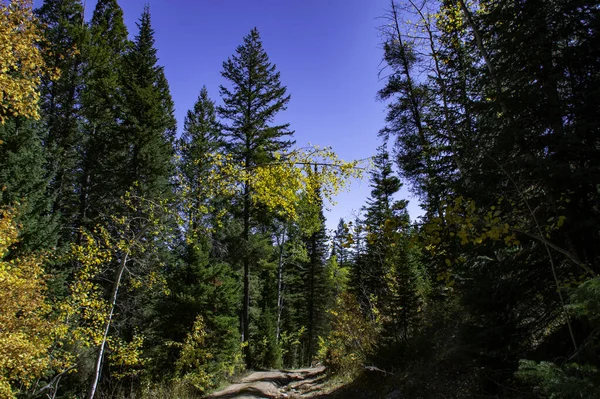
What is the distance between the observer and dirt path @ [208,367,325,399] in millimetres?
10672

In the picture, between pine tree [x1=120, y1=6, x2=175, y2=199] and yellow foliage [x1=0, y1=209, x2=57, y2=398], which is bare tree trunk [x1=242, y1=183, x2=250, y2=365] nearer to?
pine tree [x1=120, y1=6, x2=175, y2=199]

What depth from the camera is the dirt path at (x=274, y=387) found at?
10.7m

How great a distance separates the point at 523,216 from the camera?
488 centimetres

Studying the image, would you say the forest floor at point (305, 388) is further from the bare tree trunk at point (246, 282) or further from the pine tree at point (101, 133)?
the pine tree at point (101, 133)

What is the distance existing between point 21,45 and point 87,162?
1280 centimetres

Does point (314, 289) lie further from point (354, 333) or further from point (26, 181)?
point (26, 181)

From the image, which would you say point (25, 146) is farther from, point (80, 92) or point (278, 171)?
point (278, 171)

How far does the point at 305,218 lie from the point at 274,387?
263 inches

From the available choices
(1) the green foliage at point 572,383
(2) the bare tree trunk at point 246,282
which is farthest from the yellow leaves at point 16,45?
(2) the bare tree trunk at point 246,282

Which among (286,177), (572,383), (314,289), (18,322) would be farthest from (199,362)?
(314,289)

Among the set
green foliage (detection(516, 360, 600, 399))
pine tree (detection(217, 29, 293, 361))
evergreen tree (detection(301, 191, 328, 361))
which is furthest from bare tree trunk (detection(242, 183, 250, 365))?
evergreen tree (detection(301, 191, 328, 361))

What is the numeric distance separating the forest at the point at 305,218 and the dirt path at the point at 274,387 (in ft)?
2.64

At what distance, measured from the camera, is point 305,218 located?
1100cm

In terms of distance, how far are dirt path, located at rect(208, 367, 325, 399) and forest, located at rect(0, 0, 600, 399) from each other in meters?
0.80
